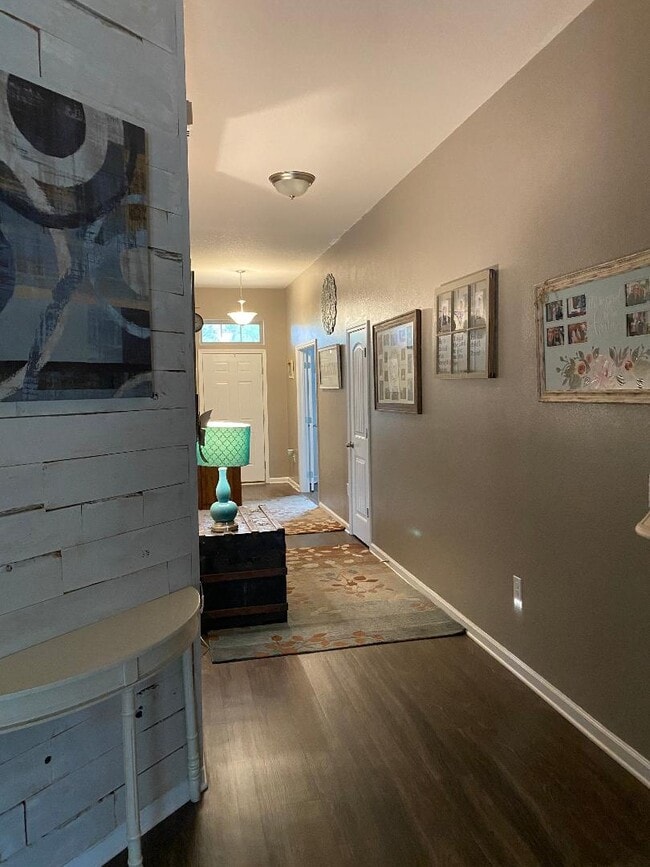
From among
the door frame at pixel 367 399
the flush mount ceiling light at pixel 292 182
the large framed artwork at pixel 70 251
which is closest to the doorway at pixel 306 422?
the door frame at pixel 367 399

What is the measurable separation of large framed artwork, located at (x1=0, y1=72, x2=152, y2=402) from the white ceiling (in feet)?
3.02

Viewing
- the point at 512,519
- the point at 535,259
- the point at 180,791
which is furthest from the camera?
the point at 512,519

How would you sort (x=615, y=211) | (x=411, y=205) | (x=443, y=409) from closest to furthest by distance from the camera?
(x=615, y=211) → (x=443, y=409) → (x=411, y=205)

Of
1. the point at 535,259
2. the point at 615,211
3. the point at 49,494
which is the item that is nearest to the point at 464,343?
the point at 535,259

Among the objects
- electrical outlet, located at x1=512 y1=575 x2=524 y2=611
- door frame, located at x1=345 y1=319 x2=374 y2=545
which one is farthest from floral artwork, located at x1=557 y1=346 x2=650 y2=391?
door frame, located at x1=345 y1=319 x2=374 y2=545

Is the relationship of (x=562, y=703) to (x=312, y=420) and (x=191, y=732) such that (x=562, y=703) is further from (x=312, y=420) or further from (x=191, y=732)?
(x=312, y=420)

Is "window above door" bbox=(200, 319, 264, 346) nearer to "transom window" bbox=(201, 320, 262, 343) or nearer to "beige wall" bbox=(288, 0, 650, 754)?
"transom window" bbox=(201, 320, 262, 343)

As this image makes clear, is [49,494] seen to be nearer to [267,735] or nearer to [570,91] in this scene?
[267,735]

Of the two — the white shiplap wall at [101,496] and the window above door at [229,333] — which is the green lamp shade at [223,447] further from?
the window above door at [229,333]

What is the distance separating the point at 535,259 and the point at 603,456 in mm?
931

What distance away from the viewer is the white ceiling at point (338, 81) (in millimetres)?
2316

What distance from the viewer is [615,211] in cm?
221

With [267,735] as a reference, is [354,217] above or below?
above

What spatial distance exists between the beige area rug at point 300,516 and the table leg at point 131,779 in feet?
13.0
